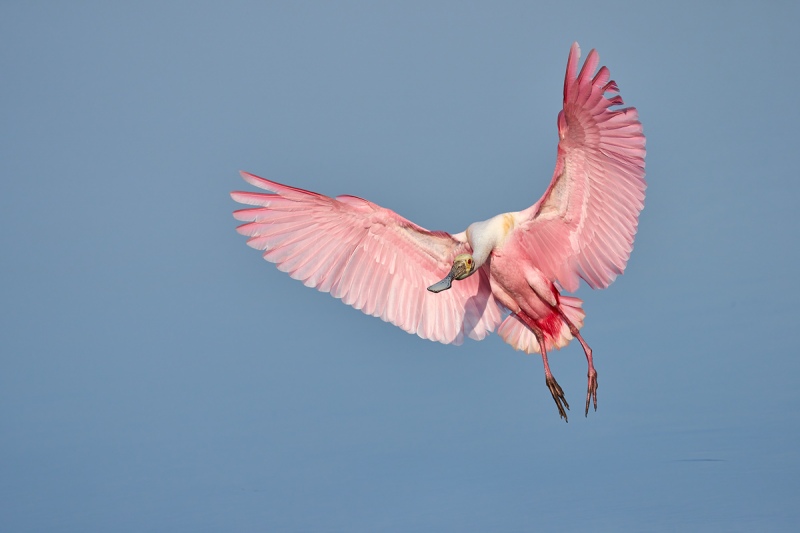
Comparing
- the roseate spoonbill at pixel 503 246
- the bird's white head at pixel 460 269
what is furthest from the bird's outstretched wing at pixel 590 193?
the bird's white head at pixel 460 269

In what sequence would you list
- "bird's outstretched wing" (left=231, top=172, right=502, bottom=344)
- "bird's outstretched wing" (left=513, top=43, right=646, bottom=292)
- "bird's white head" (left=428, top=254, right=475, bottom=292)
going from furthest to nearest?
1. "bird's outstretched wing" (left=231, top=172, right=502, bottom=344)
2. "bird's white head" (left=428, top=254, right=475, bottom=292)
3. "bird's outstretched wing" (left=513, top=43, right=646, bottom=292)

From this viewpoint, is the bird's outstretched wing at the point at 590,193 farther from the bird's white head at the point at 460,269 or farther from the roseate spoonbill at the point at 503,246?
the bird's white head at the point at 460,269

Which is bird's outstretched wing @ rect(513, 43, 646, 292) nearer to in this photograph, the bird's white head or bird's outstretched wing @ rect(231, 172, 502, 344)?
the bird's white head

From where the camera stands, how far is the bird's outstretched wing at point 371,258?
35.2 feet

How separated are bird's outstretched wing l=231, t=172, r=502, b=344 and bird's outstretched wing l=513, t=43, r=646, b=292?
26.8 inches

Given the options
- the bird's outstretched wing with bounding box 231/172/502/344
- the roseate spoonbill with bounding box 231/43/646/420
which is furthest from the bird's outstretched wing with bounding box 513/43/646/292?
the bird's outstretched wing with bounding box 231/172/502/344

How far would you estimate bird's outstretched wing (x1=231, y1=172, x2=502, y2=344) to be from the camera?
10.7 m

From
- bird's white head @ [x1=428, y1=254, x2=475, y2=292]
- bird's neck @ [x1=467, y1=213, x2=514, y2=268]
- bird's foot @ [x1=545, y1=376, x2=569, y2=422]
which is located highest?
bird's neck @ [x1=467, y1=213, x2=514, y2=268]

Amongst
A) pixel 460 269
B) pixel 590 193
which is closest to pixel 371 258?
pixel 460 269

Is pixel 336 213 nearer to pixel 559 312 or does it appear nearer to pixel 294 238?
pixel 294 238

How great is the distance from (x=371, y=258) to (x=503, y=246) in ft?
4.19

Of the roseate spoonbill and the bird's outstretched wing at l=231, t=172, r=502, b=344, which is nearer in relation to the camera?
the roseate spoonbill

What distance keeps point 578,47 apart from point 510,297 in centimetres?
212

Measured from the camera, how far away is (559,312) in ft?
33.8
